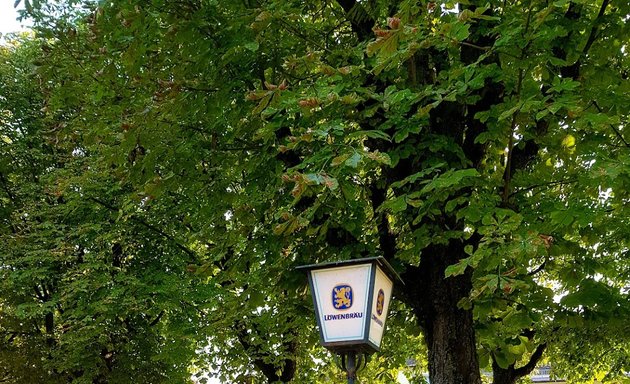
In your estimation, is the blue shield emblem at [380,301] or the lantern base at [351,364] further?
the blue shield emblem at [380,301]

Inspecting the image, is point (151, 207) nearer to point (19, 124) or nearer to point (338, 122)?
point (19, 124)

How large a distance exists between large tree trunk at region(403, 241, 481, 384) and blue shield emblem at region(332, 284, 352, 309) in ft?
6.27

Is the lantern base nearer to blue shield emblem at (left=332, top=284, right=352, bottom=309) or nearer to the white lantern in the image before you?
the white lantern

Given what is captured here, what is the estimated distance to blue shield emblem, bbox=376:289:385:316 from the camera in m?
3.44

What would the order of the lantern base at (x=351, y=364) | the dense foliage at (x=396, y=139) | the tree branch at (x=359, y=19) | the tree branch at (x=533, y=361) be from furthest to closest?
1. the tree branch at (x=533, y=361)
2. the tree branch at (x=359, y=19)
3. the dense foliage at (x=396, y=139)
4. the lantern base at (x=351, y=364)

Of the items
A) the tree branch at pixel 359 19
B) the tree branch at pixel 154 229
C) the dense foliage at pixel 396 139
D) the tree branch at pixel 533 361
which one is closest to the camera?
the dense foliage at pixel 396 139

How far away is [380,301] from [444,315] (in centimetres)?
177

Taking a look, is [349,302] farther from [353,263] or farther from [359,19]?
[359,19]

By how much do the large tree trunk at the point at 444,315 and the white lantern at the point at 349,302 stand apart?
5.53 ft

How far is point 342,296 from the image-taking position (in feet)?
11.1

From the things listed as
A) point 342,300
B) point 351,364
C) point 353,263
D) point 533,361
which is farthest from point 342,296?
point 533,361

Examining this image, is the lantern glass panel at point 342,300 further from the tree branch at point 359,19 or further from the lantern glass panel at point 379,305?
the tree branch at point 359,19

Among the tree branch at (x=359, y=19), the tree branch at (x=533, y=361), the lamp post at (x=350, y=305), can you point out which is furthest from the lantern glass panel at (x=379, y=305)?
the tree branch at (x=533, y=361)

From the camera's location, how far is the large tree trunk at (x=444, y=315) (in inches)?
194
